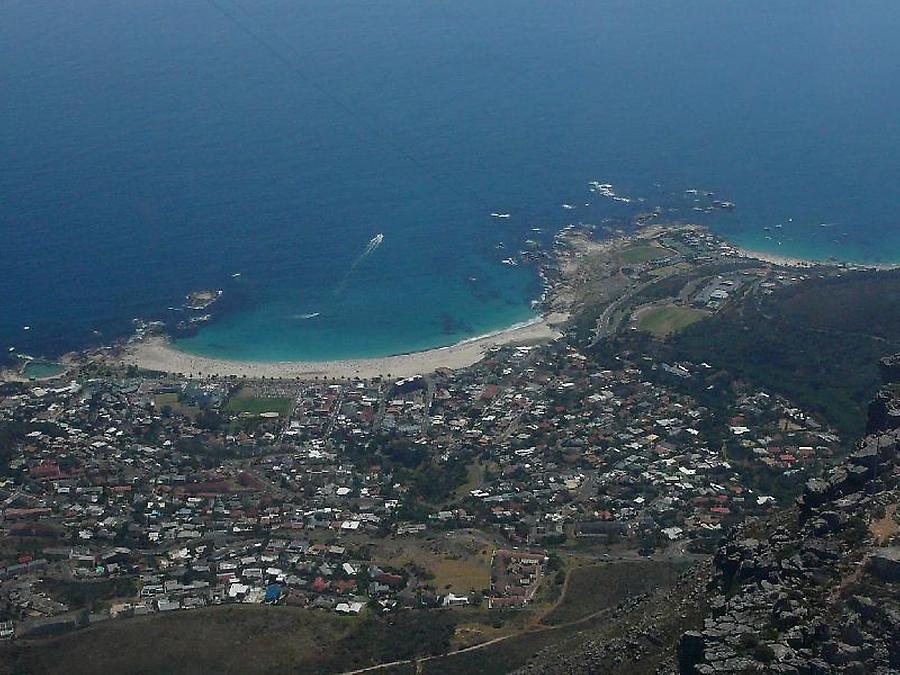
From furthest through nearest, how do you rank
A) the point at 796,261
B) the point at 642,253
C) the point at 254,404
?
the point at 642,253
the point at 796,261
the point at 254,404

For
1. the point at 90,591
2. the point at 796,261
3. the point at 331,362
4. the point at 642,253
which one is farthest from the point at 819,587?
the point at 796,261

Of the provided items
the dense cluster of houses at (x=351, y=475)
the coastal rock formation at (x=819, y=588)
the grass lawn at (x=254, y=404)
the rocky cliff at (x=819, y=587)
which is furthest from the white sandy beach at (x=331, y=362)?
the coastal rock formation at (x=819, y=588)

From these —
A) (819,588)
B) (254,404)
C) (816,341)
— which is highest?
(254,404)

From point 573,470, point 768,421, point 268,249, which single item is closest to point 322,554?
point 573,470

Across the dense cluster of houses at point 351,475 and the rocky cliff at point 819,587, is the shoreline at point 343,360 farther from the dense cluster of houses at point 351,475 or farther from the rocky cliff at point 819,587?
the rocky cliff at point 819,587

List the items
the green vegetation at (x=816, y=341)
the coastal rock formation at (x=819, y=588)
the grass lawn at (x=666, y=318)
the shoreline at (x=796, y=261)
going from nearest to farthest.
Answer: the coastal rock formation at (x=819, y=588), the green vegetation at (x=816, y=341), the grass lawn at (x=666, y=318), the shoreline at (x=796, y=261)

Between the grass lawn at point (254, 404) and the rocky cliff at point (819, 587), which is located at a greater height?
the grass lawn at point (254, 404)

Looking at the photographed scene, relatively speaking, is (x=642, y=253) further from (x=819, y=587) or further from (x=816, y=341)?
(x=819, y=587)

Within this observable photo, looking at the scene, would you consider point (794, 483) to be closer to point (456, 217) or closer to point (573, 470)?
point (573, 470)
